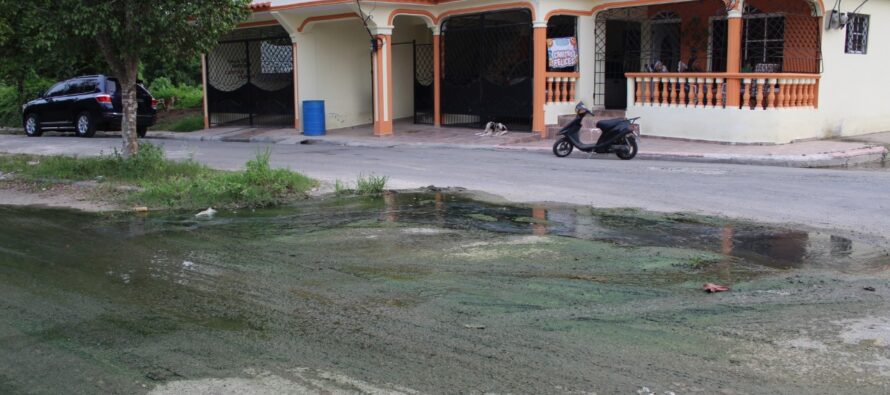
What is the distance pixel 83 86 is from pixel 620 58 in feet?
45.1

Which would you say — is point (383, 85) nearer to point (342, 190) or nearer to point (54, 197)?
point (342, 190)

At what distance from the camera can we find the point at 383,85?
18844 millimetres

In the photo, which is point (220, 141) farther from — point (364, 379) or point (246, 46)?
point (364, 379)

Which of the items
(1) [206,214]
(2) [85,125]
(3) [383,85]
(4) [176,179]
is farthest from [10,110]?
(1) [206,214]

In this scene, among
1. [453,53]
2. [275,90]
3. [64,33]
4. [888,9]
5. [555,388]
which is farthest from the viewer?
[275,90]

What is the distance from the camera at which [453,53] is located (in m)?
19.6

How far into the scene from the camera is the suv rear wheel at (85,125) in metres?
20.6

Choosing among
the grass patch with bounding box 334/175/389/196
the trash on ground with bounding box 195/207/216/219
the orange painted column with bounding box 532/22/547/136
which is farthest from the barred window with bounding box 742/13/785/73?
the trash on ground with bounding box 195/207/216/219

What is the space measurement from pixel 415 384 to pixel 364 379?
0.86ft

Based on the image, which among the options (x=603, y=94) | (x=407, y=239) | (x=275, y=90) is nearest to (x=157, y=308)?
(x=407, y=239)

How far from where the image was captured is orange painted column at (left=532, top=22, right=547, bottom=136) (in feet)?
55.6

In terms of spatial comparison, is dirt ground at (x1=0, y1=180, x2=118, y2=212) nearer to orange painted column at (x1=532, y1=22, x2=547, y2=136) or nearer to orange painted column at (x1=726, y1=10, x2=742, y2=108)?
orange painted column at (x1=532, y1=22, x2=547, y2=136)

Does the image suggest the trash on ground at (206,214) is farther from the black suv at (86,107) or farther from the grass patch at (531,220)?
the black suv at (86,107)

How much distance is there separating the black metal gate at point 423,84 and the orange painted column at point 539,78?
439 cm
